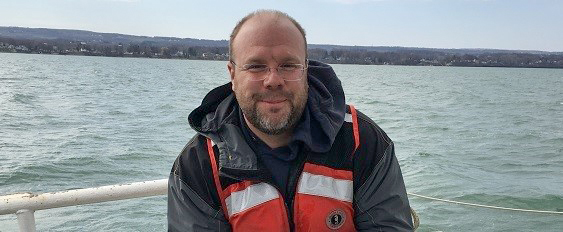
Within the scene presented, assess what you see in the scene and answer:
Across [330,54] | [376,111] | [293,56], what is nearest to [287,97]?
[293,56]

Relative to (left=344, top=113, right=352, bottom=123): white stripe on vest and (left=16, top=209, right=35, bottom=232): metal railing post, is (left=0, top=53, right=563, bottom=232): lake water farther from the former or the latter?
(left=344, top=113, right=352, bottom=123): white stripe on vest

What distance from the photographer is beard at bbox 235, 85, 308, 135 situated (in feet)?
7.34

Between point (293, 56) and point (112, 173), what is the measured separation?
1028cm

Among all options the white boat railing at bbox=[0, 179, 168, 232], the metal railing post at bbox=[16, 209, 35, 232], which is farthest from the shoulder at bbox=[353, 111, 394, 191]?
the metal railing post at bbox=[16, 209, 35, 232]

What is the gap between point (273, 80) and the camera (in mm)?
2199

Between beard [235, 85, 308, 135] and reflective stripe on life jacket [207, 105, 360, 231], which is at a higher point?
beard [235, 85, 308, 135]

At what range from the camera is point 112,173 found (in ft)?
38.5

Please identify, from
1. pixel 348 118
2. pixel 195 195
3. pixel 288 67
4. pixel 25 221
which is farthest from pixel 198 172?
pixel 25 221

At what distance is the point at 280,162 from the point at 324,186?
0.70 feet

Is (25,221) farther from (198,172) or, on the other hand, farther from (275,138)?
(275,138)

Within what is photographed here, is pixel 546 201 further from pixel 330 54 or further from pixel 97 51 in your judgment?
pixel 97 51

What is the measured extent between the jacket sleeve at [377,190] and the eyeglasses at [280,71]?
381 millimetres

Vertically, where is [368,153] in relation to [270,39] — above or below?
below

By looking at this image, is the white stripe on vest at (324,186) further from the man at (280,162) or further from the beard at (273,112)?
the beard at (273,112)
